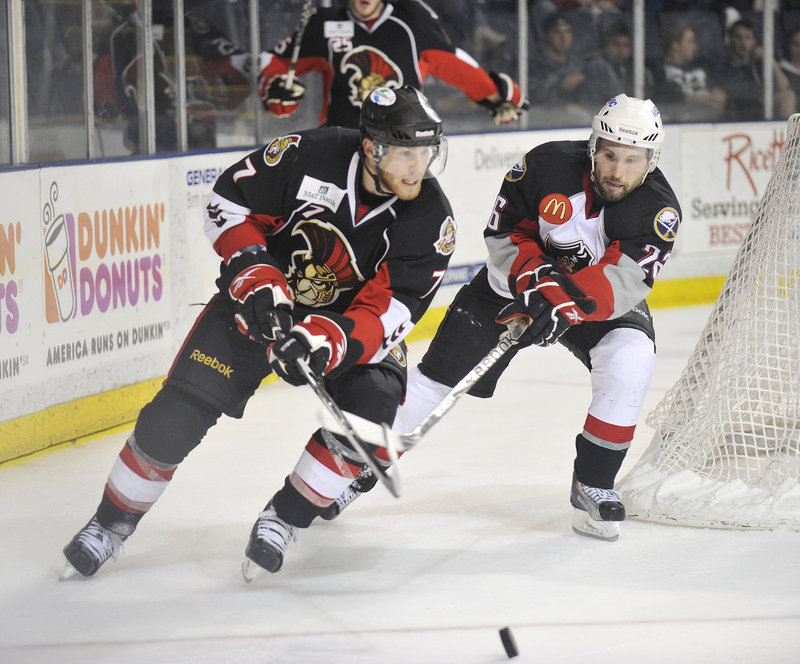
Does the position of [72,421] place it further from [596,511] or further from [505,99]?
[505,99]

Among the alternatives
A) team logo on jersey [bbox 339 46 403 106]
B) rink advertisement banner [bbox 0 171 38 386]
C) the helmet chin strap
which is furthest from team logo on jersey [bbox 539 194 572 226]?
team logo on jersey [bbox 339 46 403 106]

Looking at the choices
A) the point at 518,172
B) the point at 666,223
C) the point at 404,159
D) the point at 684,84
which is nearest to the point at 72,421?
the point at 518,172

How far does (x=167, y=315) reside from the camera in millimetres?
4332

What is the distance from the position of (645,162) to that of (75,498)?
1.66 meters

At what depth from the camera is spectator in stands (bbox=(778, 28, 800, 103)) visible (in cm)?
700

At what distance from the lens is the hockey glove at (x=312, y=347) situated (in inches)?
97.6

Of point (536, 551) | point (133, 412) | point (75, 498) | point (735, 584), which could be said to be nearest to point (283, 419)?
point (133, 412)

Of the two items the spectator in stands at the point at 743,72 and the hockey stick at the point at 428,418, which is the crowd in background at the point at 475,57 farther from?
the hockey stick at the point at 428,418

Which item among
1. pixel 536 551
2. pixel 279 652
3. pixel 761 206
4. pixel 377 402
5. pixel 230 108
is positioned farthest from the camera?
pixel 230 108

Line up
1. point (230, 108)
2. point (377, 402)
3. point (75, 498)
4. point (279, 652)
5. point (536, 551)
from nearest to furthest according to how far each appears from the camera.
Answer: point (279, 652)
point (377, 402)
point (536, 551)
point (75, 498)
point (230, 108)

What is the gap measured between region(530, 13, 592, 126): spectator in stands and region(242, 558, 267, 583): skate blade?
4247mm

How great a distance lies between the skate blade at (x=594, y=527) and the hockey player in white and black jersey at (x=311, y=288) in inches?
24.3

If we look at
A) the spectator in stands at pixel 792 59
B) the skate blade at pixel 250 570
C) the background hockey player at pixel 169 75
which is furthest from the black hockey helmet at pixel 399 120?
the spectator in stands at pixel 792 59

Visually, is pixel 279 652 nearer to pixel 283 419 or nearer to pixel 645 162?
pixel 645 162
